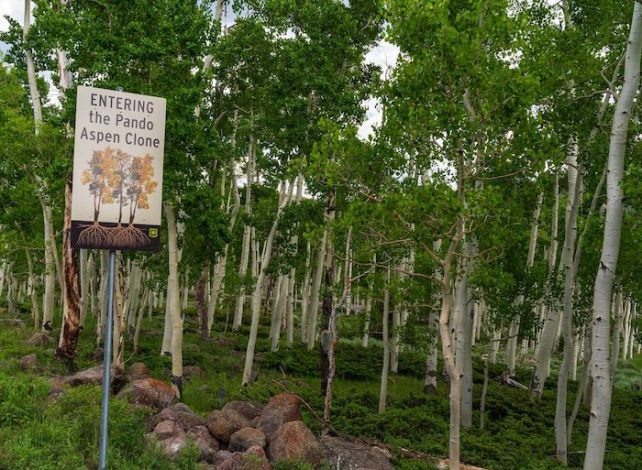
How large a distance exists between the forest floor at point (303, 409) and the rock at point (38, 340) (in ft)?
1.14

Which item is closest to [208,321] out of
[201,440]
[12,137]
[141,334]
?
[141,334]

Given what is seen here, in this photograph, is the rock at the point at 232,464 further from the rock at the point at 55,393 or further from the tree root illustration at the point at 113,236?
the tree root illustration at the point at 113,236

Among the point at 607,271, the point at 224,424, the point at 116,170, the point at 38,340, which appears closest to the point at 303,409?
the point at 224,424

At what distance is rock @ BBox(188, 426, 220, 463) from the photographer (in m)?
7.95

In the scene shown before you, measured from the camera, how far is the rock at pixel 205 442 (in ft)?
26.1

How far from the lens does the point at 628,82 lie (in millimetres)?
7402

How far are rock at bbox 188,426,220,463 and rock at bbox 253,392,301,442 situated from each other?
3.18 feet

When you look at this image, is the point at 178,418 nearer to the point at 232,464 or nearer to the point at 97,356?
the point at 232,464

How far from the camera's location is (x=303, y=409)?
1286cm

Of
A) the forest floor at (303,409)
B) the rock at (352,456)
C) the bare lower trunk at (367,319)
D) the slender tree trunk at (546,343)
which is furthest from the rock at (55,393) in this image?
the slender tree trunk at (546,343)

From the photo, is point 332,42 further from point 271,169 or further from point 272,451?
point 272,451

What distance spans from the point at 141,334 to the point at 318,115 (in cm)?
1515

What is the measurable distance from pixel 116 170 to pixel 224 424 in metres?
5.11

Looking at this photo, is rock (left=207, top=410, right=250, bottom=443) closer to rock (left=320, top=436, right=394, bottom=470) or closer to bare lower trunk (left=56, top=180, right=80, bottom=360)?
rock (left=320, top=436, right=394, bottom=470)
